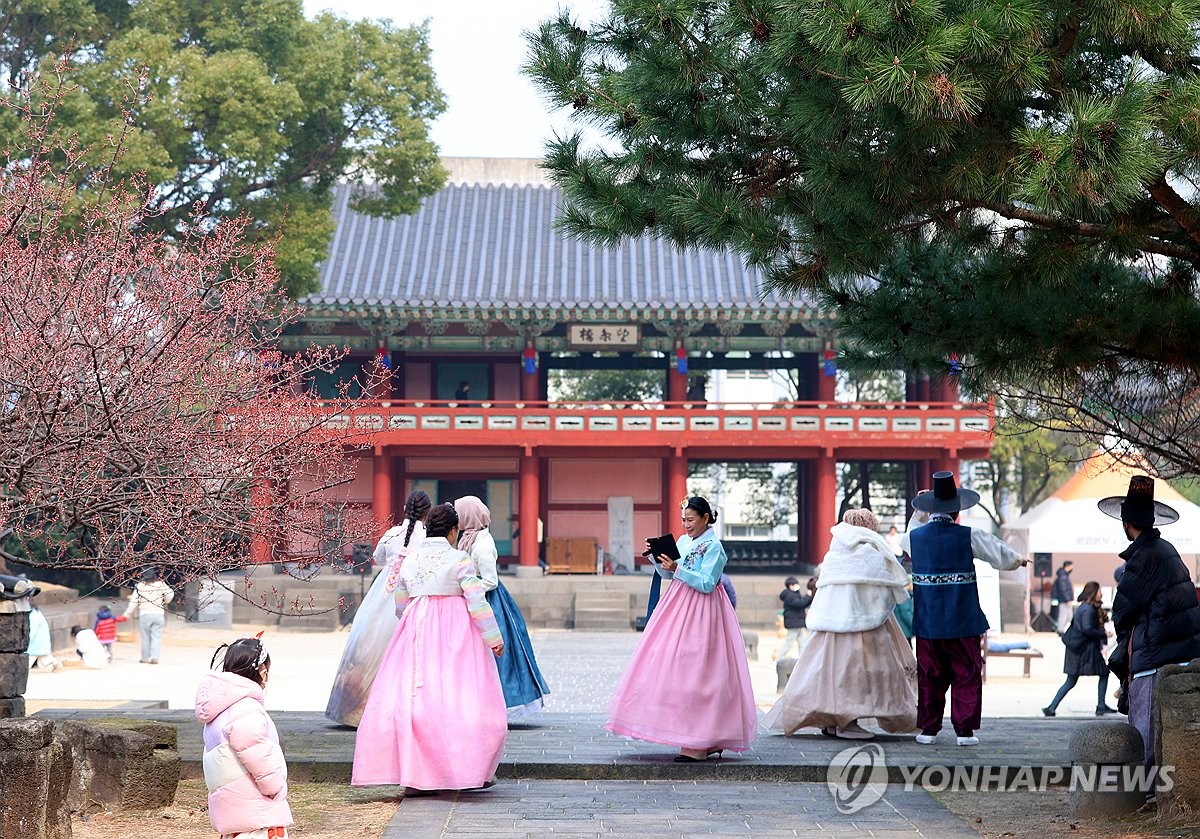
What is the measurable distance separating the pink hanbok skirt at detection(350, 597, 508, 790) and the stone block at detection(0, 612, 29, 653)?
6.82ft

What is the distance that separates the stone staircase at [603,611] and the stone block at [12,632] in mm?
14684

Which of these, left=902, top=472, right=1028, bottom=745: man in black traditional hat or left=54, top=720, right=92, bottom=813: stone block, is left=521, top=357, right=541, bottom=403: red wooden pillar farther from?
left=54, top=720, right=92, bottom=813: stone block

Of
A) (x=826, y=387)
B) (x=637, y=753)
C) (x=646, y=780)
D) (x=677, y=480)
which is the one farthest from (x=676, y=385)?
(x=646, y=780)

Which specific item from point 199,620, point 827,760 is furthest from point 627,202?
point 199,620

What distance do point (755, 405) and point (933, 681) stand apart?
15845mm

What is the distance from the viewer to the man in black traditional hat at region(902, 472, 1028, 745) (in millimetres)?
7902

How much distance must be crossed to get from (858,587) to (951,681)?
2.48 feet

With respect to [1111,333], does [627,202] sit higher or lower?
higher

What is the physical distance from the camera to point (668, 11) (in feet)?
19.9

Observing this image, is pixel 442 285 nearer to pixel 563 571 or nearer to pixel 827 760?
pixel 563 571

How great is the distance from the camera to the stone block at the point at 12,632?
7074 millimetres

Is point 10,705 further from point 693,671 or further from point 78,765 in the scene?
point 693,671

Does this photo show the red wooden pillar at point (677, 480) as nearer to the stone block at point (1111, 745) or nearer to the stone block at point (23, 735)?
the stone block at point (1111, 745)

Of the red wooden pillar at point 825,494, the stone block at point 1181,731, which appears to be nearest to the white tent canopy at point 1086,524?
the red wooden pillar at point 825,494
